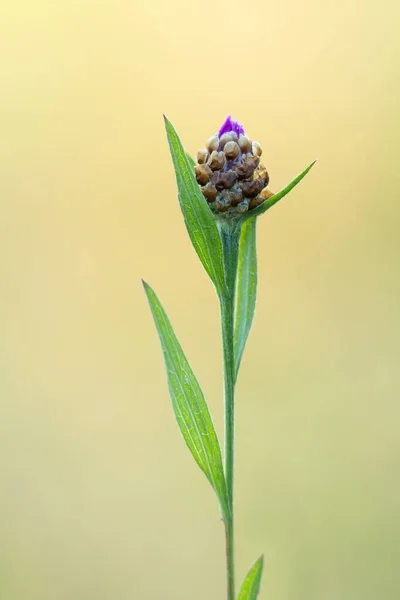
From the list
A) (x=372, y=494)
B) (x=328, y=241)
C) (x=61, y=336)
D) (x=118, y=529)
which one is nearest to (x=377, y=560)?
(x=372, y=494)

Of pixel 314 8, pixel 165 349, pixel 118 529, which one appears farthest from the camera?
pixel 118 529

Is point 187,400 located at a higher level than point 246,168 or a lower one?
lower

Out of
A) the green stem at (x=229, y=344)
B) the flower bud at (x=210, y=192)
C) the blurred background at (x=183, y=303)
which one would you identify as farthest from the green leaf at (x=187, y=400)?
the blurred background at (x=183, y=303)

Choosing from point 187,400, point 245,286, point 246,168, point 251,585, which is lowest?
point 251,585

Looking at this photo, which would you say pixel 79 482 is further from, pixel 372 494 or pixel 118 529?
pixel 372 494

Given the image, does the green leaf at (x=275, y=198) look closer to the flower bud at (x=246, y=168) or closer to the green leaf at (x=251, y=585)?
the flower bud at (x=246, y=168)

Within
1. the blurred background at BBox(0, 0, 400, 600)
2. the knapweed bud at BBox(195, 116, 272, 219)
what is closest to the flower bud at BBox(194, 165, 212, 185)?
the knapweed bud at BBox(195, 116, 272, 219)

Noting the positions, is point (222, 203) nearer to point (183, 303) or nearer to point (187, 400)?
point (187, 400)

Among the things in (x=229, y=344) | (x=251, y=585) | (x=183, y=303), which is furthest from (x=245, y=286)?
(x=183, y=303)
